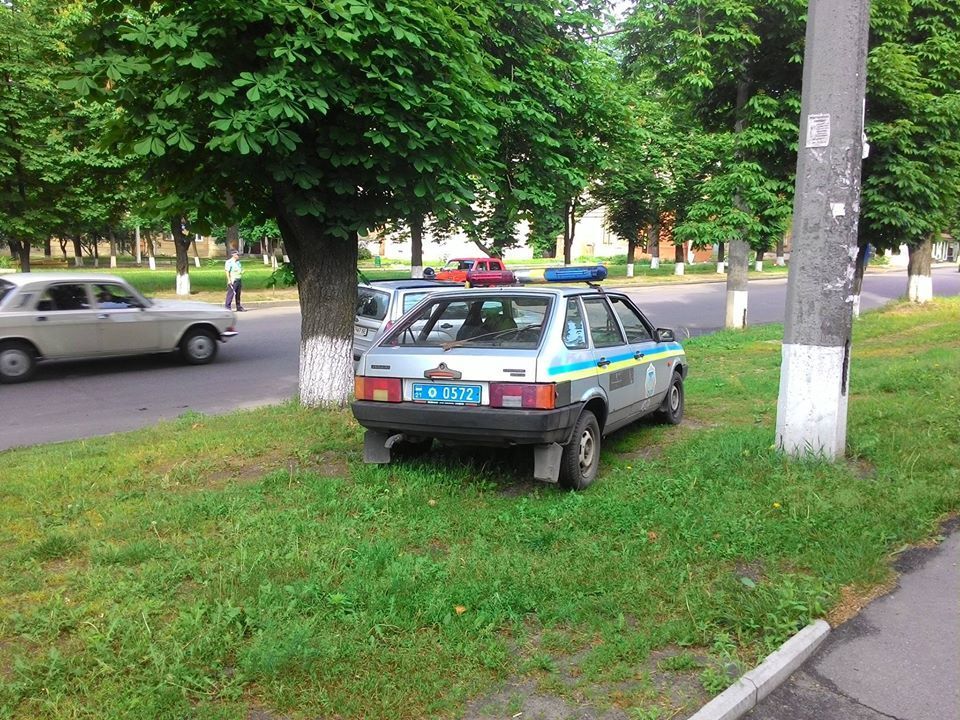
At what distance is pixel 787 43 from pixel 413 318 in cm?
1108

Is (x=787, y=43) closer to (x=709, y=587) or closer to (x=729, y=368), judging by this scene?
(x=729, y=368)

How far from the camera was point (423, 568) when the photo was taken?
13.2 ft

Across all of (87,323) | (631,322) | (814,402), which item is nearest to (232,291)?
(87,323)

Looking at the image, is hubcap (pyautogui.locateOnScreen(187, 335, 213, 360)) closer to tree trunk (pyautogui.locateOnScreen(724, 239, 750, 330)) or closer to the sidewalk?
tree trunk (pyautogui.locateOnScreen(724, 239, 750, 330))

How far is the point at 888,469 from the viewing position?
562cm

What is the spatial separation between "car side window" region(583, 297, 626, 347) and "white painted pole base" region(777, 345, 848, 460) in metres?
1.34

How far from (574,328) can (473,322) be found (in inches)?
31.2

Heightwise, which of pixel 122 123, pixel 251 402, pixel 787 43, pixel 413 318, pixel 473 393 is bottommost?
pixel 251 402

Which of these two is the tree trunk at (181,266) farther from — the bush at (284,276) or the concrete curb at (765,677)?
the concrete curb at (765,677)

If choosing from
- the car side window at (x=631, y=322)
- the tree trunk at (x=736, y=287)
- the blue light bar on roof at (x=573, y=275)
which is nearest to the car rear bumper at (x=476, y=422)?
the blue light bar on roof at (x=573, y=275)

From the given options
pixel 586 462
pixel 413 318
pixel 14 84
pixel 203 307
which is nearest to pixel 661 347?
pixel 586 462

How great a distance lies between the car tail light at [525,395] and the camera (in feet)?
16.6

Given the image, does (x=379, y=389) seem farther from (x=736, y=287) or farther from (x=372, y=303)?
(x=736, y=287)

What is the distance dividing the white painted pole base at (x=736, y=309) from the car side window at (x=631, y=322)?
1069cm
